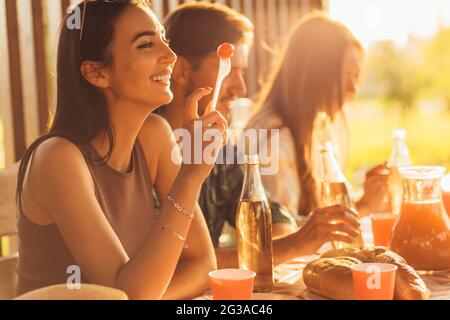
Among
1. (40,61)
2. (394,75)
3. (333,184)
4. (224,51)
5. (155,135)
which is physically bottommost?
(333,184)

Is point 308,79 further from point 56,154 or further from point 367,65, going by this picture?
point 367,65

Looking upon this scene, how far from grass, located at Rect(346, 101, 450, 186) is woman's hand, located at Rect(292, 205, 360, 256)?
445 centimetres

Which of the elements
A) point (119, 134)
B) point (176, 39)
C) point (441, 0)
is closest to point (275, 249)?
point (119, 134)

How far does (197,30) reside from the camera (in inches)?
55.1

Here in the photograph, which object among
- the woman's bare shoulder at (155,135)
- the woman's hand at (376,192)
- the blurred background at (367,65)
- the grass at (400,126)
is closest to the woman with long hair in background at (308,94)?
the blurred background at (367,65)

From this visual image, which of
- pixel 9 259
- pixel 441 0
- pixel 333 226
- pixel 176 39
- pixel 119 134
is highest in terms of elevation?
pixel 441 0

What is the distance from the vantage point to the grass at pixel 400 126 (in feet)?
17.9

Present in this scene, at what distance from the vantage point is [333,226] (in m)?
1.01

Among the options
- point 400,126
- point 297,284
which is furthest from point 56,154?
point 400,126

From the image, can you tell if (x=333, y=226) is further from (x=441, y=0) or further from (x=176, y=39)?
(x=441, y=0)

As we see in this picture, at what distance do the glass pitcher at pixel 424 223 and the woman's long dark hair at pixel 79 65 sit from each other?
516 millimetres

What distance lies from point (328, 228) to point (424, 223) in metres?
0.17

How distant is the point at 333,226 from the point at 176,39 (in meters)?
0.63
